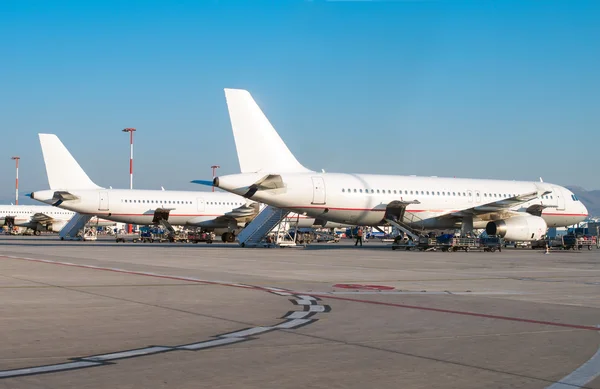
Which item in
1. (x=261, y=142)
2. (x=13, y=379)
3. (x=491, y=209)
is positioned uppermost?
(x=261, y=142)

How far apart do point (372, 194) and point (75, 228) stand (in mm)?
35473

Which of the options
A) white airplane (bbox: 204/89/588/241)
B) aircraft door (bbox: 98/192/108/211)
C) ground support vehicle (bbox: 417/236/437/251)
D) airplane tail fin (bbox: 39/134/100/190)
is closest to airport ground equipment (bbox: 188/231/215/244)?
aircraft door (bbox: 98/192/108/211)

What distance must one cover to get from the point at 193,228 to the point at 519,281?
165ft

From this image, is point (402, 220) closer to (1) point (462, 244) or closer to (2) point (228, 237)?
(1) point (462, 244)

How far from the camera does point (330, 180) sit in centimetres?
4331

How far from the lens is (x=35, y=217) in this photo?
98.1m

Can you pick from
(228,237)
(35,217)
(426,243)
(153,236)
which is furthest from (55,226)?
(426,243)

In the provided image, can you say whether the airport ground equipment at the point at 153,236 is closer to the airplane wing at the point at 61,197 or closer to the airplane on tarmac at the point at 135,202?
the airplane on tarmac at the point at 135,202

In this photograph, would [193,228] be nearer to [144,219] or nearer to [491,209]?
[144,219]

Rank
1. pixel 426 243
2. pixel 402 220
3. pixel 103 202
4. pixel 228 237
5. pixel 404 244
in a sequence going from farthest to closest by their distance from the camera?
1. pixel 228 237
2. pixel 103 202
3. pixel 404 244
4. pixel 402 220
5. pixel 426 243

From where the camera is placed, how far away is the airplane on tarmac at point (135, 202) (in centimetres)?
5822

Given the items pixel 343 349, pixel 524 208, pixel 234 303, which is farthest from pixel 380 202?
pixel 343 349

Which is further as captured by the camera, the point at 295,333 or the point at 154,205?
the point at 154,205

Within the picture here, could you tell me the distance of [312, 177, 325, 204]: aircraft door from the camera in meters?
42.5
